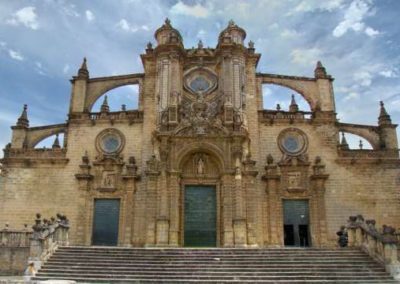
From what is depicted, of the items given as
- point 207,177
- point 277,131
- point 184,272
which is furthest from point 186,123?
point 184,272

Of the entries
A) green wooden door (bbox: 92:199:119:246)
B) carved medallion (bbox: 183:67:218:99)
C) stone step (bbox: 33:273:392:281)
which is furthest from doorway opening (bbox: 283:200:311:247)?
green wooden door (bbox: 92:199:119:246)

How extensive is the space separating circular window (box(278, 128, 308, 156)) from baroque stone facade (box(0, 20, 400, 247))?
0.20 feet

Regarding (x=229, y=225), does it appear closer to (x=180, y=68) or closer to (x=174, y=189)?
(x=174, y=189)

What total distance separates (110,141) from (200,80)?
680cm

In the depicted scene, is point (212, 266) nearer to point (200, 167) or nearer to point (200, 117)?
point (200, 167)

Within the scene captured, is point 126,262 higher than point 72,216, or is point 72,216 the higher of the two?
point 72,216

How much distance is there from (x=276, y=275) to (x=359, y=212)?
421 inches

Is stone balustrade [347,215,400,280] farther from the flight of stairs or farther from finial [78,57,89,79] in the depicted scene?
finial [78,57,89,79]

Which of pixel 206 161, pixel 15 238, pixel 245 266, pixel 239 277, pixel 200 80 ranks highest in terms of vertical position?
pixel 200 80

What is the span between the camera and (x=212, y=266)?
16.0 metres

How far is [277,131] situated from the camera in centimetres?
2534

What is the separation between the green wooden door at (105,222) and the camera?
23594mm

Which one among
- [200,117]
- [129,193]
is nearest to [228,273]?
[129,193]

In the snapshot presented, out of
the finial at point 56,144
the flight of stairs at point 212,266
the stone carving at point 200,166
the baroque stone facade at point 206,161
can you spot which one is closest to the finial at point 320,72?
the baroque stone facade at point 206,161
